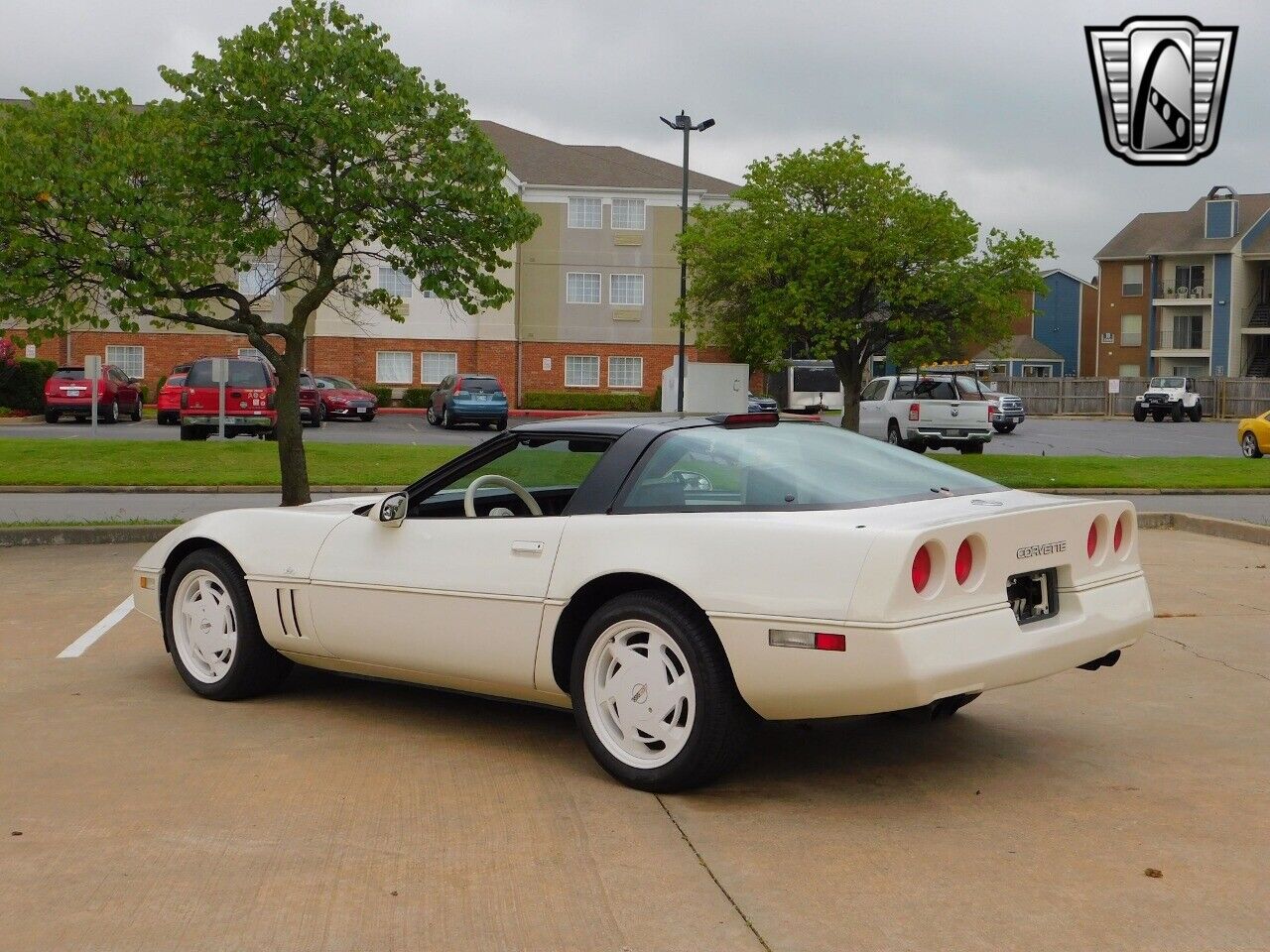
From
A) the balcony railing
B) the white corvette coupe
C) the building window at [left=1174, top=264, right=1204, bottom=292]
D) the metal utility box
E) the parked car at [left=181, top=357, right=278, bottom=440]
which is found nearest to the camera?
the white corvette coupe

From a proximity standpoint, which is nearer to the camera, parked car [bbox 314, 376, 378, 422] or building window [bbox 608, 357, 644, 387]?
parked car [bbox 314, 376, 378, 422]

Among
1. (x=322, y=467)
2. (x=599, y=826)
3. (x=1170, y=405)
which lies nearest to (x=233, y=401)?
(x=322, y=467)

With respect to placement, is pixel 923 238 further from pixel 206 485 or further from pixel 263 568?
pixel 263 568

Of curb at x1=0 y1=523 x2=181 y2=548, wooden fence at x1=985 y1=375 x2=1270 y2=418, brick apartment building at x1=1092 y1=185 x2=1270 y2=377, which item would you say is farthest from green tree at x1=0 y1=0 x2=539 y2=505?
brick apartment building at x1=1092 y1=185 x2=1270 y2=377

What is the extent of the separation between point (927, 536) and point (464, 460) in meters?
2.13

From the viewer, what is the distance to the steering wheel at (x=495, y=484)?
227 inches

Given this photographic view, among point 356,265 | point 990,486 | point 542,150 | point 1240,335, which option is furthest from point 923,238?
point 1240,335

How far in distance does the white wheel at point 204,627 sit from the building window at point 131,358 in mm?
49097

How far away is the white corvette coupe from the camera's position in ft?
15.2

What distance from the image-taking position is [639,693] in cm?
500

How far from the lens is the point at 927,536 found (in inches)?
181

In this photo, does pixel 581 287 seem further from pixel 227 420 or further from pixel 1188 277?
pixel 1188 277

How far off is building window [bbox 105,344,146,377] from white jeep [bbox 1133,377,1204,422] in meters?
37.5

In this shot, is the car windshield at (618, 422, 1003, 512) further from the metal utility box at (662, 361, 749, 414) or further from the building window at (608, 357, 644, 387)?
the building window at (608, 357, 644, 387)
